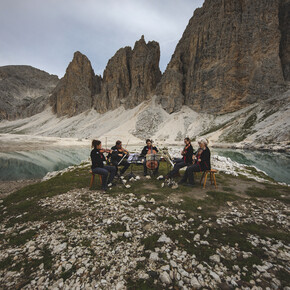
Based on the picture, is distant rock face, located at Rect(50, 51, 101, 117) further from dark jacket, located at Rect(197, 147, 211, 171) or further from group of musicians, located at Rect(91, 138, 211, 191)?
dark jacket, located at Rect(197, 147, 211, 171)

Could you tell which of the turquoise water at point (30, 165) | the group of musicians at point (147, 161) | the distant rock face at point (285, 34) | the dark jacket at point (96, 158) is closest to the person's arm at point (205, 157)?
the group of musicians at point (147, 161)

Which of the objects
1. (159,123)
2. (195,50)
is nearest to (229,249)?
(159,123)

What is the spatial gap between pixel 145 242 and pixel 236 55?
100 m

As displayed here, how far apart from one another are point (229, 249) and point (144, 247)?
223 cm

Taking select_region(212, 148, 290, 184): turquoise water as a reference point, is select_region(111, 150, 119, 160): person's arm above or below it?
above

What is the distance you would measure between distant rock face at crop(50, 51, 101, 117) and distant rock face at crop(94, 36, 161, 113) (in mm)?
13105

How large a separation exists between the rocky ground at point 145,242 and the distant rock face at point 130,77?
107 meters

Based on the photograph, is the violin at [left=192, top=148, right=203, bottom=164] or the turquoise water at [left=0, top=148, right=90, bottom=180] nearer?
the violin at [left=192, top=148, right=203, bottom=164]

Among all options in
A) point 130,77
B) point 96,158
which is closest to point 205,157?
point 96,158

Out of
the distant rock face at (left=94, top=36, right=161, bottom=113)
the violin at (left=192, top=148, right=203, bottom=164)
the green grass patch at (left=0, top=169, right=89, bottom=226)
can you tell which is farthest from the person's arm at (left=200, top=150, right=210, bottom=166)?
the distant rock face at (left=94, top=36, right=161, bottom=113)

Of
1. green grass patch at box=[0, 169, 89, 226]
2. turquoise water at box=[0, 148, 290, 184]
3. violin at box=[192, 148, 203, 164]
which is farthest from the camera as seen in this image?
turquoise water at box=[0, 148, 290, 184]

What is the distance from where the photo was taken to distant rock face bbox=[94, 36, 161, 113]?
110 meters

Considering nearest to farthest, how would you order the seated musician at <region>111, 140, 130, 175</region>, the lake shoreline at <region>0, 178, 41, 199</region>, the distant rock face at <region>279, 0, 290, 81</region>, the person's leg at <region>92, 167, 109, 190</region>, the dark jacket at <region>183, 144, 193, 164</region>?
the person's leg at <region>92, 167, 109, 190</region>
the dark jacket at <region>183, 144, 193, 164</region>
the seated musician at <region>111, 140, 130, 175</region>
the lake shoreline at <region>0, 178, 41, 199</region>
the distant rock face at <region>279, 0, 290, 81</region>

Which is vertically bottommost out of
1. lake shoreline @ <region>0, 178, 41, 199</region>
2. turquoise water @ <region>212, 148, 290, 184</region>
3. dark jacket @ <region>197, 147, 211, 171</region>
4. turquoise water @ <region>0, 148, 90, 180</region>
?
turquoise water @ <region>0, 148, 90, 180</region>
